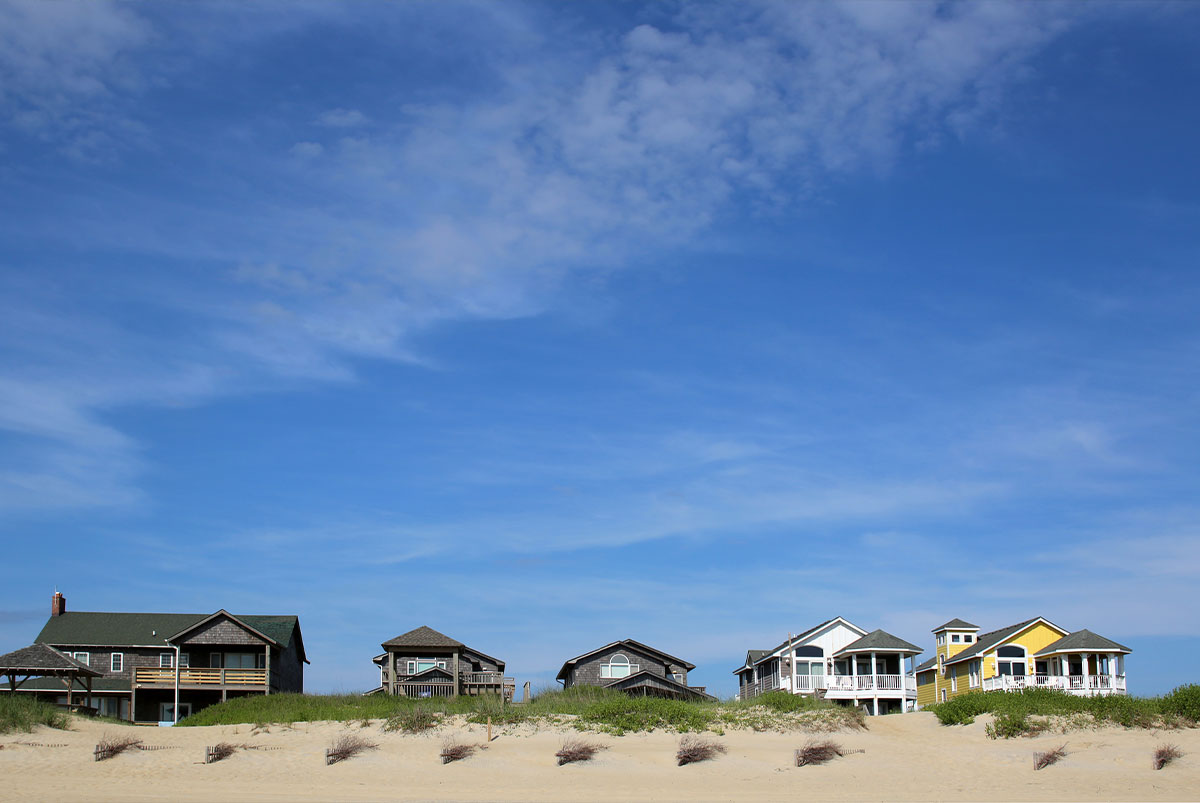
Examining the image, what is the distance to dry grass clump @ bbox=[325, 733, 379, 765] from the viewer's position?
2828 centimetres

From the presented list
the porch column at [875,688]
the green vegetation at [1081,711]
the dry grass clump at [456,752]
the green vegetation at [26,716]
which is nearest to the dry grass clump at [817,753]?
the green vegetation at [1081,711]

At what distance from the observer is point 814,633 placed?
52688 millimetres

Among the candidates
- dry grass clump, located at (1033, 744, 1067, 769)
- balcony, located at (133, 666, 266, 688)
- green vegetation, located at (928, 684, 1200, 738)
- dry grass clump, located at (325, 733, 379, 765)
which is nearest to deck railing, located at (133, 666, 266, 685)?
balcony, located at (133, 666, 266, 688)

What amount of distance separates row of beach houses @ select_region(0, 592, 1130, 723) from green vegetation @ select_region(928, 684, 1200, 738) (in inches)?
384

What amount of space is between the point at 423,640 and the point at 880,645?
21.6 metres

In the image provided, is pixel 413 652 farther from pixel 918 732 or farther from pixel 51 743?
pixel 918 732

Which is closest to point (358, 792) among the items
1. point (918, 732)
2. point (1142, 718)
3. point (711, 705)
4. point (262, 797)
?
point (262, 797)

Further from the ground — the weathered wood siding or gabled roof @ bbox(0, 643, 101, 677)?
gabled roof @ bbox(0, 643, 101, 677)

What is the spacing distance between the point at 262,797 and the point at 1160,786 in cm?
2186

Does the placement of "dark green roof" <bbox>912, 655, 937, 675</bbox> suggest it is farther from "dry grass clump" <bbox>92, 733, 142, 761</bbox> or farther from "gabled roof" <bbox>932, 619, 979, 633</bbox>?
"dry grass clump" <bbox>92, 733, 142, 761</bbox>

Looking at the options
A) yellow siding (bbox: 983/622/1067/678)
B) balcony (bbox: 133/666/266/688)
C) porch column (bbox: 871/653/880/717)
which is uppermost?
yellow siding (bbox: 983/622/1067/678)

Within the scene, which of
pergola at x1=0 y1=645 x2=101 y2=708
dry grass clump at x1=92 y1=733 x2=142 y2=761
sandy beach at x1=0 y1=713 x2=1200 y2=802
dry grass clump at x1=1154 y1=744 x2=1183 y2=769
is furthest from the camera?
pergola at x1=0 y1=645 x2=101 y2=708

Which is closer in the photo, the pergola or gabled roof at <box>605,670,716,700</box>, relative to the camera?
the pergola

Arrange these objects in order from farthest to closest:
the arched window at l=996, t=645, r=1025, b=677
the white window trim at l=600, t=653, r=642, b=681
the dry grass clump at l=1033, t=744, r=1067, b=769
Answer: the white window trim at l=600, t=653, r=642, b=681 < the arched window at l=996, t=645, r=1025, b=677 < the dry grass clump at l=1033, t=744, r=1067, b=769
